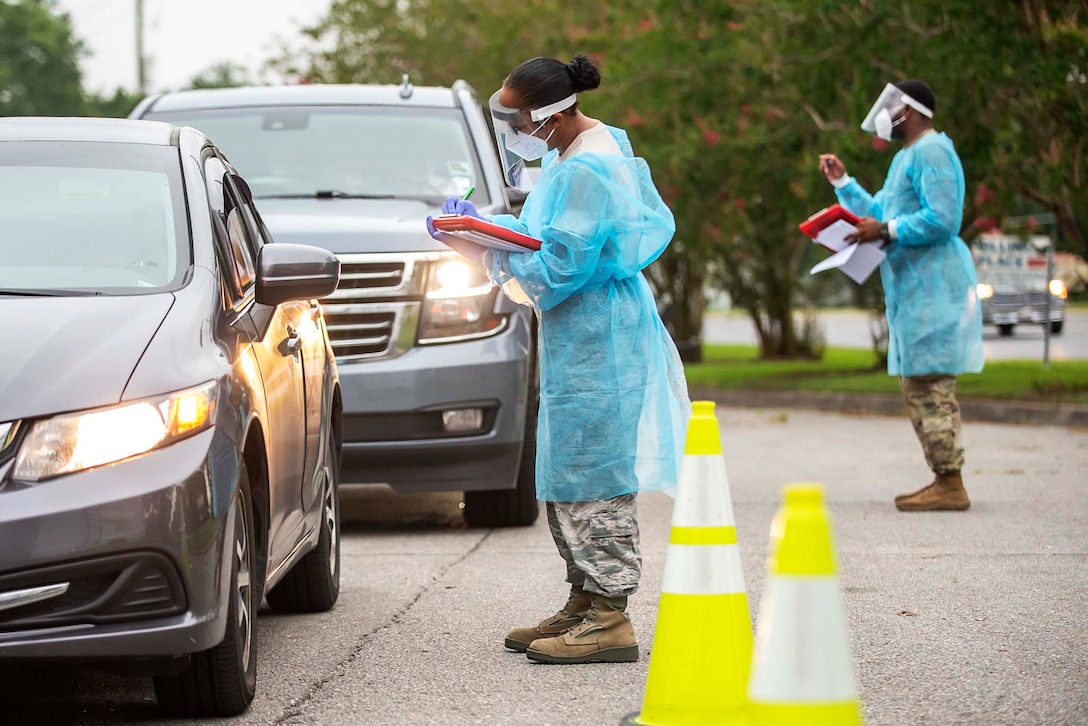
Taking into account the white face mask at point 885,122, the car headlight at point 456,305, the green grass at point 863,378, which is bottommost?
the green grass at point 863,378

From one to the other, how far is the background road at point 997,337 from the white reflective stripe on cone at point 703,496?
2449cm

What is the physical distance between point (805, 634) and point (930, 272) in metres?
6.14

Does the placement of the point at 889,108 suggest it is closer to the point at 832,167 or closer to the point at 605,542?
the point at 832,167

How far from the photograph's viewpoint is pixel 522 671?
5.20m

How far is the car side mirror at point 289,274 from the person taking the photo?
504 cm

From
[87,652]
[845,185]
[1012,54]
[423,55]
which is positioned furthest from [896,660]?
[423,55]

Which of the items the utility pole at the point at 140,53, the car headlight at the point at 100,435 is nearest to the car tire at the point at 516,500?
the car headlight at the point at 100,435

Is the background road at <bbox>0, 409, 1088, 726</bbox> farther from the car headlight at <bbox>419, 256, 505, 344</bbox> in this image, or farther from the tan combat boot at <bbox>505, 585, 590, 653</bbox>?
the car headlight at <bbox>419, 256, 505, 344</bbox>

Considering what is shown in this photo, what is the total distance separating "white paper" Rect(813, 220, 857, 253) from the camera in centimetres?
897

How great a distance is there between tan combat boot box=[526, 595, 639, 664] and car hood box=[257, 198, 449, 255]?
10.3 feet

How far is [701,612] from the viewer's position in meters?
4.19

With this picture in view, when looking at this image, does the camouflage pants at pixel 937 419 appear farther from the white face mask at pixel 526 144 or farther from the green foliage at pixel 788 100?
the green foliage at pixel 788 100

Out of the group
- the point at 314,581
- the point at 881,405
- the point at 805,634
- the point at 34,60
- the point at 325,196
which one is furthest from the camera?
the point at 34,60

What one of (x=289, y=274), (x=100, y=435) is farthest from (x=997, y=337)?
(x=100, y=435)
